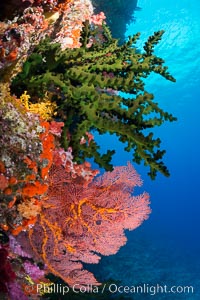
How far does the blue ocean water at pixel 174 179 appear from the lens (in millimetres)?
18903

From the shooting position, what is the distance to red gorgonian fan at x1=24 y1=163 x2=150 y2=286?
4.59 m

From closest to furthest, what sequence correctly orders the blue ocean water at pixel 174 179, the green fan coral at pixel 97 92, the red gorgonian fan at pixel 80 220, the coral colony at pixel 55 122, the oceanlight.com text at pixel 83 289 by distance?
the coral colony at pixel 55 122 → the green fan coral at pixel 97 92 → the oceanlight.com text at pixel 83 289 → the red gorgonian fan at pixel 80 220 → the blue ocean water at pixel 174 179

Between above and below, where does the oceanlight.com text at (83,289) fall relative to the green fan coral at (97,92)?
below

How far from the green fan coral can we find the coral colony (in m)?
0.01

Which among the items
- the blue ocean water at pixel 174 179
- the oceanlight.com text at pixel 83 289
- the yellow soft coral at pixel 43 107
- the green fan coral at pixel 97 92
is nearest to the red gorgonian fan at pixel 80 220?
the oceanlight.com text at pixel 83 289

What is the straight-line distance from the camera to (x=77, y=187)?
4.81 metres

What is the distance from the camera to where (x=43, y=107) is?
3.54 m

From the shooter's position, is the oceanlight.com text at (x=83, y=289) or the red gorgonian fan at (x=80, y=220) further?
the red gorgonian fan at (x=80, y=220)

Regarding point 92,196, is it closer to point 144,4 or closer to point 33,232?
point 33,232

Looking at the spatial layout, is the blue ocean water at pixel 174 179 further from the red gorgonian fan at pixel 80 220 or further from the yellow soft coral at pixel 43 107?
the yellow soft coral at pixel 43 107

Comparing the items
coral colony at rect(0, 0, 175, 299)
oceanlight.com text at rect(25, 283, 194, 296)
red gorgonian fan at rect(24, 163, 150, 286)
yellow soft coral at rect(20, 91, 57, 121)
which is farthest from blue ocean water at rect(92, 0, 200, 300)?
yellow soft coral at rect(20, 91, 57, 121)

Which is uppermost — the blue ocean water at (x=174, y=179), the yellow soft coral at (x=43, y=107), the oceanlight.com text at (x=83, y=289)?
the blue ocean water at (x=174, y=179)

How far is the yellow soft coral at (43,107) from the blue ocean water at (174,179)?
42.0ft

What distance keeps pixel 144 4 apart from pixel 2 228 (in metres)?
50.0
